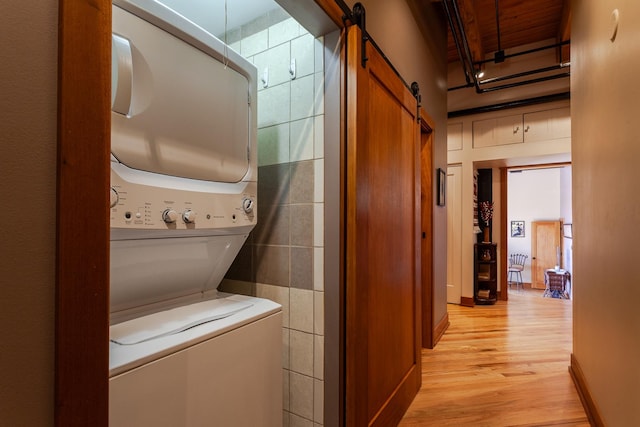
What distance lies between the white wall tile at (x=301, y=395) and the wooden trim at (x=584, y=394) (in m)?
1.52

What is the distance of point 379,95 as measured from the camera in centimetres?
161

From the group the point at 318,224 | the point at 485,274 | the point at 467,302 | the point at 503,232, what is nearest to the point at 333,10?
the point at 318,224

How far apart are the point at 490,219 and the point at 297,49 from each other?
13.5 ft

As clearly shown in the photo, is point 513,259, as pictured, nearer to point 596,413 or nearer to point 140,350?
point 596,413

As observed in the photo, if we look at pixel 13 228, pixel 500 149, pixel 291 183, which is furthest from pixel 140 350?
pixel 500 149

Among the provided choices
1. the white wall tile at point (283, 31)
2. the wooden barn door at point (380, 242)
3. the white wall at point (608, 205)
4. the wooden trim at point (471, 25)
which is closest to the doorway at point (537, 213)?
the wooden trim at point (471, 25)

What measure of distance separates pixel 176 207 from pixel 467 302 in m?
4.16

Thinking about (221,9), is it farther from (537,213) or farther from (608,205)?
(537,213)

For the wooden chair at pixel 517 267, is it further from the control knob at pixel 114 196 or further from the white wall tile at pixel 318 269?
the control knob at pixel 114 196

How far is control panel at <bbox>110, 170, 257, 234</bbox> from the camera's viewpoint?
0.87 m

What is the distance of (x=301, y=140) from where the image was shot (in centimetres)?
148

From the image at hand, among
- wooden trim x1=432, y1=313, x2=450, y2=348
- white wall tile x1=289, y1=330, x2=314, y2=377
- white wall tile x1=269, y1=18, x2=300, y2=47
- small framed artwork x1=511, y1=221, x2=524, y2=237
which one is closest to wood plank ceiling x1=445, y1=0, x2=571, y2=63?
white wall tile x1=269, y1=18, x2=300, y2=47

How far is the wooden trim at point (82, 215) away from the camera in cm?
47

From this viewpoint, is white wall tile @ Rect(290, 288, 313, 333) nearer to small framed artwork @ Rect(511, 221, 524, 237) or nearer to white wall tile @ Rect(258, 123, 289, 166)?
white wall tile @ Rect(258, 123, 289, 166)
